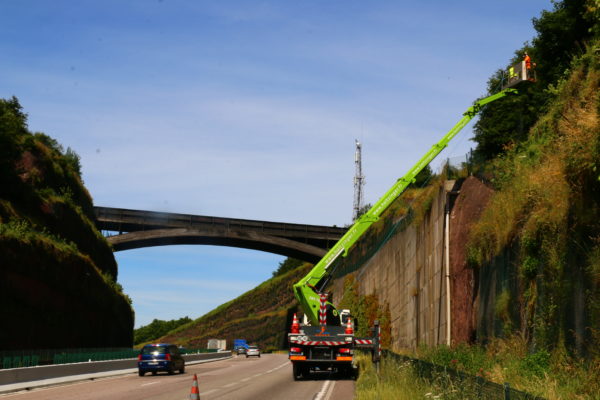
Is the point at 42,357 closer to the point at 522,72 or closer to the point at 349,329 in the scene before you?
the point at 349,329

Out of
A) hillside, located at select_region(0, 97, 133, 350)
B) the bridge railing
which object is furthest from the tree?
the bridge railing

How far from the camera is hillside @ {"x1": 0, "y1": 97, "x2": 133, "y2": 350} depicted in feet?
136

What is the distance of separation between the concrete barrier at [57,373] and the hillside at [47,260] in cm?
846

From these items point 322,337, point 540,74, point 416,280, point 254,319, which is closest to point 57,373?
point 322,337

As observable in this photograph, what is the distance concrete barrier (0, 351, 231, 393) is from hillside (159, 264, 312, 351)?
77163mm

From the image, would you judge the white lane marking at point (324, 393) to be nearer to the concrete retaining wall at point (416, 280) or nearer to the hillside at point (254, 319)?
the concrete retaining wall at point (416, 280)

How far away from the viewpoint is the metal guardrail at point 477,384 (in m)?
7.83

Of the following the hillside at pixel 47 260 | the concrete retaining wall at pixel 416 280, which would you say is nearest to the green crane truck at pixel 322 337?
the concrete retaining wall at pixel 416 280

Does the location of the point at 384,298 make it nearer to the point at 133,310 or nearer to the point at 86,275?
the point at 86,275

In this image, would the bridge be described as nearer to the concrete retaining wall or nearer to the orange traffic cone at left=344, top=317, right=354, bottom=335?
the concrete retaining wall

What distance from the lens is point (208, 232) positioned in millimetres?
78688

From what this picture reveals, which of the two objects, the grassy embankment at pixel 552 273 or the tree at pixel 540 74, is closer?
the grassy embankment at pixel 552 273

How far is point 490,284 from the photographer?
25266mm

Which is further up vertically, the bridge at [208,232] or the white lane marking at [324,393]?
the bridge at [208,232]
